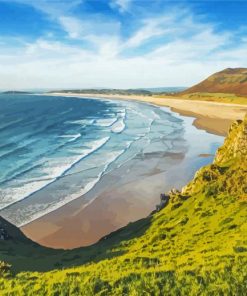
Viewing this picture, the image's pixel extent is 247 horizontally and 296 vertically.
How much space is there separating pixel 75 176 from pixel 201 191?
2474cm

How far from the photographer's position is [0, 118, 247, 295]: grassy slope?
40.7 ft

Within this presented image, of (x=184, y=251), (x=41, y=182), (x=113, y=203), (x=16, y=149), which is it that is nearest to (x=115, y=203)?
(x=113, y=203)

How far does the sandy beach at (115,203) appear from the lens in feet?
98.5

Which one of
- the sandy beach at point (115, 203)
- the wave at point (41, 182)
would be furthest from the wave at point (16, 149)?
the sandy beach at point (115, 203)

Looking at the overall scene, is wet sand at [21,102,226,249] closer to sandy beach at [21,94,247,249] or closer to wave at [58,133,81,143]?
sandy beach at [21,94,247,249]

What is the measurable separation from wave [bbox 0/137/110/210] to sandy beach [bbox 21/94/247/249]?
524 cm

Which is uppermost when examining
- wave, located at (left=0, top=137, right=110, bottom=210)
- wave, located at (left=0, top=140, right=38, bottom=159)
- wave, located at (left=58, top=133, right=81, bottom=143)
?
wave, located at (left=0, top=137, right=110, bottom=210)

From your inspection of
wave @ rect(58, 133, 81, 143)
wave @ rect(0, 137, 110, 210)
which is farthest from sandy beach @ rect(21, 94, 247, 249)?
wave @ rect(58, 133, 81, 143)

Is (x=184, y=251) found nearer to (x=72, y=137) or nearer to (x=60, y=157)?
(x=60, y=157)

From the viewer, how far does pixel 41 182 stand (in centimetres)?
4334

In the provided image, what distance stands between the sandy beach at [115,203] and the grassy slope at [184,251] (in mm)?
6805

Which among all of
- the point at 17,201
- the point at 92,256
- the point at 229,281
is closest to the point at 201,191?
the point at 92,256

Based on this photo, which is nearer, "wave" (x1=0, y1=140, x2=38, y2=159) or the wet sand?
the wet sand

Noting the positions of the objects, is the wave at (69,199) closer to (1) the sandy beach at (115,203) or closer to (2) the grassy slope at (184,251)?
(1) the sandy beach at (115,203)
